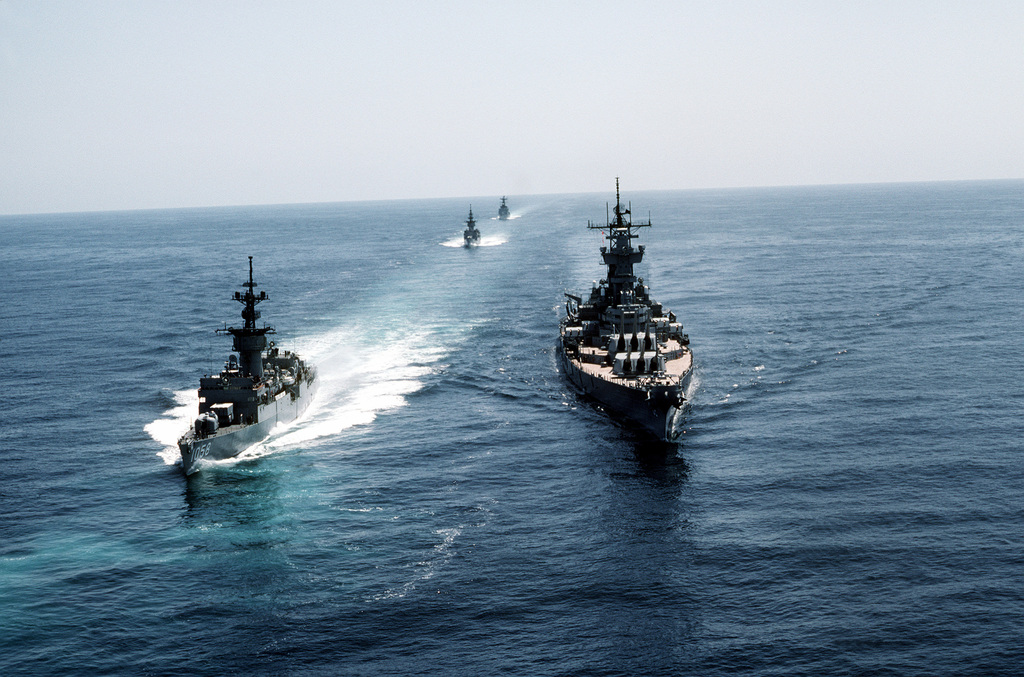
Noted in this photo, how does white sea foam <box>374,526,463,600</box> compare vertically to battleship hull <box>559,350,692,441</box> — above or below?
below

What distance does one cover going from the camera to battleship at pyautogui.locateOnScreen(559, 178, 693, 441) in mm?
75250

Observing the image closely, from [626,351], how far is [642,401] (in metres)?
15.3

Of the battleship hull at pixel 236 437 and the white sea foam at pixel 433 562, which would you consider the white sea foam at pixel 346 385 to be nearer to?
the battleship hull at pixel 236 437

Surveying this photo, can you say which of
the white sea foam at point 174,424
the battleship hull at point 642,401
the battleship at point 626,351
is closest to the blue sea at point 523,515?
the white sea foam at point 174,424

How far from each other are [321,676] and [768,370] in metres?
64.9

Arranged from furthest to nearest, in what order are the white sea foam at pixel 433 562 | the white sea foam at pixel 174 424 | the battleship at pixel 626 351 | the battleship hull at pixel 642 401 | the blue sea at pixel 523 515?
1. the battleship at pixel 626 351
2. the battleship hull at pixel 642 401
3. the white sea foam at pixel 174 424
4. the white sea foam at pixel 433 562
5. the blue sea at pixel 523 515

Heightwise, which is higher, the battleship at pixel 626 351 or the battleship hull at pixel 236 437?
the battleship at pixel 626 351

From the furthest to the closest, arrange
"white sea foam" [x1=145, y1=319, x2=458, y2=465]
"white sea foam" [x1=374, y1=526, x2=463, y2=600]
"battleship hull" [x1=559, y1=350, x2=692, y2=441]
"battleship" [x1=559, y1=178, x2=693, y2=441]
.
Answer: "white sea foam" [x1=145, y1=319, x2=458, y2=465], "battleship" [x1=559, y1=178, x2=693, y2=441], "battleship hull" [x1=559, y1=350, x2=692, y2=441], "white sea foam" [x1=374, y1=526, x2=463, y2=600]

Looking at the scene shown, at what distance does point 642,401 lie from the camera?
76.1 metres

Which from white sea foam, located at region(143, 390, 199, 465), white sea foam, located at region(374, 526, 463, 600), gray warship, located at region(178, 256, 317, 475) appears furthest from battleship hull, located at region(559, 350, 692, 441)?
white sea foam, located at region(143, 390, 199, 465)

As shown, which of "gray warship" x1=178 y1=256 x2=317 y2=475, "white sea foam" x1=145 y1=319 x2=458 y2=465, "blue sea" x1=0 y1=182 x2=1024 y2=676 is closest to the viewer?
"blue sea" x1=0 y1=182 x2=1024 y2=676

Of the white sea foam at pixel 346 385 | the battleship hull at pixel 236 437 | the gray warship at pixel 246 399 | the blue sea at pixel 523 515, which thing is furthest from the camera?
the white sea foam at pixel 346 385

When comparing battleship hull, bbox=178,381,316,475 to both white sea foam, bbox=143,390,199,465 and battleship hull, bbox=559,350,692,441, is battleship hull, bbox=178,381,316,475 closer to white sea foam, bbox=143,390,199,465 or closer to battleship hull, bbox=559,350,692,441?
white sea foam, bbox=143,390,199,465

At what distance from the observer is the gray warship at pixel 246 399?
69188 mm
